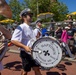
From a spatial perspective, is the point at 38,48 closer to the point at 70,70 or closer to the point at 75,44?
the point at 70,70

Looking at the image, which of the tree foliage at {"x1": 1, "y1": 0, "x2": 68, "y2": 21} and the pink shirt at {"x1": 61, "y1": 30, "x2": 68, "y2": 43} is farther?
the tree foliage at {"x1": 1, "y1": 0, "x2": 68, "y2": 21}

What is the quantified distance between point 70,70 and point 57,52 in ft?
9.62

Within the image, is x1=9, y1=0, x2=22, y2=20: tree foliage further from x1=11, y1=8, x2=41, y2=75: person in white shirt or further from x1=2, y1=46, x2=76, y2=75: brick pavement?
x1=11, y1=8, x2=41, y2=75: person in white shirt

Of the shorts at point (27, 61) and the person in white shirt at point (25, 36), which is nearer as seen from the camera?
the person in white shirt at point (25, 36)

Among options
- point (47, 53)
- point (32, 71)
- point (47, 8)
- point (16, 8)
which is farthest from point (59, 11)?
point (47, 53)

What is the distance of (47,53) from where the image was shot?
3.60m

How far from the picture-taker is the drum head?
11.7 feet

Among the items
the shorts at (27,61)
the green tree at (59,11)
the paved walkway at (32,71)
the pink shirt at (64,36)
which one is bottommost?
the paved walkway at (32,71)

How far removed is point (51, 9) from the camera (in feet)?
110

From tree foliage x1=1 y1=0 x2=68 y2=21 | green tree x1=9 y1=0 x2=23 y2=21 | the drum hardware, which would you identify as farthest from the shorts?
green tree x1=9 y1=0 x2=23 y2=21

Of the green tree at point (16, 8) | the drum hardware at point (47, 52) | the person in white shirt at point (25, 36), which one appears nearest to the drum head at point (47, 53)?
the drum hardware at point (47, 52)

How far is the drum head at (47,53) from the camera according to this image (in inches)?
140

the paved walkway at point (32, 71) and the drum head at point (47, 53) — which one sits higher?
the drum head at point (47, 53)

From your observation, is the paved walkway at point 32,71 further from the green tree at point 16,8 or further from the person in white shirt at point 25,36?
the green tree at point 16,8
